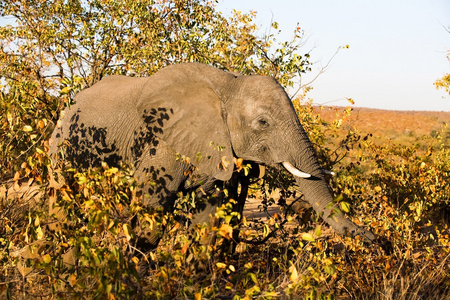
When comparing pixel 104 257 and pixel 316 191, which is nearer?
pixel 104 257

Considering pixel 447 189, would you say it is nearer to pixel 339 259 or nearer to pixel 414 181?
pixel 414 181

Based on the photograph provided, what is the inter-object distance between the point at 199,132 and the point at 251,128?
2.09 ft

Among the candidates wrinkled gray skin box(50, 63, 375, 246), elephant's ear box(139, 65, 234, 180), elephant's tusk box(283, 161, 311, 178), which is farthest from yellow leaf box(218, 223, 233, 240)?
elephant's ear box(139, 65, 234, 180)

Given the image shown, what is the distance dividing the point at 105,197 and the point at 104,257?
2.82 feet

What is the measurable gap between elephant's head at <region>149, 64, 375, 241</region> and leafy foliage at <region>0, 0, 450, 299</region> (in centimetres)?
58

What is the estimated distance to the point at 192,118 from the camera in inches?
266

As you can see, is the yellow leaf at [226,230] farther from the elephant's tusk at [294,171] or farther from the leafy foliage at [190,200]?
the elephant's tusk at [294,171]

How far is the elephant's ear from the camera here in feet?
21.9

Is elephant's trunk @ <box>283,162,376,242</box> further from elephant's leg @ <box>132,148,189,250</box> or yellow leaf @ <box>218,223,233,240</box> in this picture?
yellow leaf @ <box>218,223,233,240</box>

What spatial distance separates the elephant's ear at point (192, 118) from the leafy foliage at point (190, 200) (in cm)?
66

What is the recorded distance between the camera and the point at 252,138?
660 centimetres

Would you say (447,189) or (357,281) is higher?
(447,189)

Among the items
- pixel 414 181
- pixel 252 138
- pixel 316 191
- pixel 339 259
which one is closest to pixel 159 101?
pixel 252 138

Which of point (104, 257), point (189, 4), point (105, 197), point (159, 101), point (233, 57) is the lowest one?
point (104, 257)
